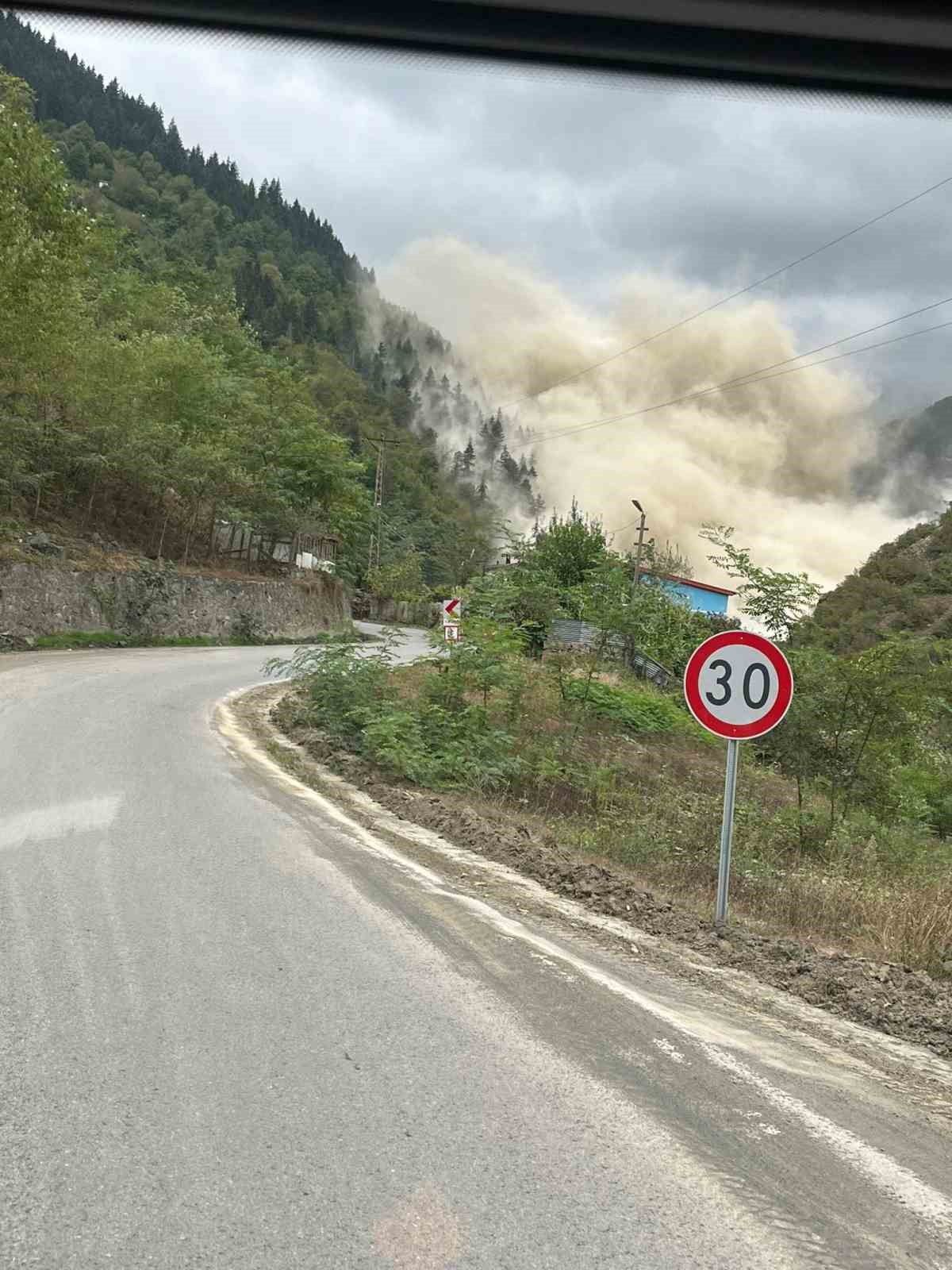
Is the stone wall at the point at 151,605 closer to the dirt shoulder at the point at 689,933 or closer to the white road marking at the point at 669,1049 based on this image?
the dirt shoulder at the point at 689,933

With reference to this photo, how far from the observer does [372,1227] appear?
111 inches

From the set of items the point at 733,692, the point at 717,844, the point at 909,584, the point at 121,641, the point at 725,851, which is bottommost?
the point at 717,844

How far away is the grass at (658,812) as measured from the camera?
25.2 ft

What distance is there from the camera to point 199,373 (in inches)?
1451

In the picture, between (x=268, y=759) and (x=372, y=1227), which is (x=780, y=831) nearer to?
(x=268, y=759)

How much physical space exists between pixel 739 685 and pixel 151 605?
2823cm

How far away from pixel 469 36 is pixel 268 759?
9.94 metres

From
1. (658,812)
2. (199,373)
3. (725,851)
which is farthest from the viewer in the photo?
(199,373)

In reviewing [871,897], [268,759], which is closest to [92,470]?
[268,759]

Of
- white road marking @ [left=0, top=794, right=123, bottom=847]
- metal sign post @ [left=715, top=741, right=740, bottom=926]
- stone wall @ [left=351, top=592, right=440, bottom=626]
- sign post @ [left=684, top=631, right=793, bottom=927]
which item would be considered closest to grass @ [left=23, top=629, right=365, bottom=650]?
white road marking @ [left=0, top=794, right=123, bottom=847]

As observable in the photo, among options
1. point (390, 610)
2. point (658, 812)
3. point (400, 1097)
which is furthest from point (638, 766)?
point (390, 610)

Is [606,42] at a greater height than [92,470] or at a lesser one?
lesser

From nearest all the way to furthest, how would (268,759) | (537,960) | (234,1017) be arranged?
(234,1017)
(537,960)
(268,759)

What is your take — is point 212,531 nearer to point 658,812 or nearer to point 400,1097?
point 658,812
